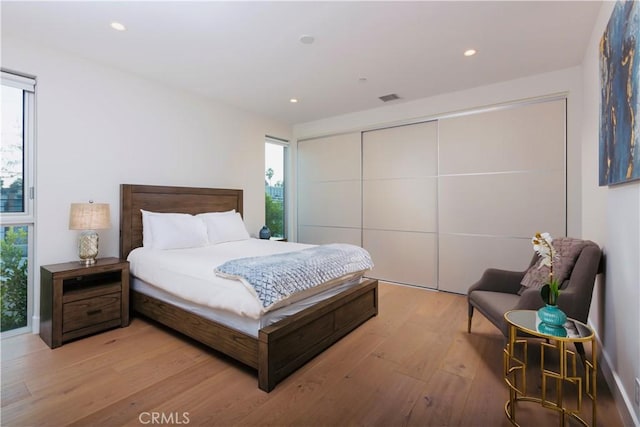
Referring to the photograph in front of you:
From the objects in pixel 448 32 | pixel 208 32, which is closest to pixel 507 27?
pixel 448 32

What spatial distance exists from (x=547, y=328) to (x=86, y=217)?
3.44 metres

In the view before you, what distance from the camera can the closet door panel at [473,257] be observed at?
3408mm

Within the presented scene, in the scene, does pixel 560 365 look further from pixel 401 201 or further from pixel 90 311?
pixel 90 311

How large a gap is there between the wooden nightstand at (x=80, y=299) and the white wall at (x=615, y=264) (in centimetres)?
358

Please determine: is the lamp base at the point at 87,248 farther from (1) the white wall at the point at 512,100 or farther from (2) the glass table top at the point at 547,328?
(1) the white wall at the point at 512,100

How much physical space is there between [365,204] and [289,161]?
165 cm

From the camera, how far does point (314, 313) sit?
2223 millimetres

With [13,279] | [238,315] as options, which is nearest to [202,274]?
[238,315]

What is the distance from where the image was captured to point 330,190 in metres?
4.95

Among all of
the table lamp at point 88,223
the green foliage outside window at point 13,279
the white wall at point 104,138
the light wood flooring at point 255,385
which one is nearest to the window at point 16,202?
the green foliage outside window at point 13,279

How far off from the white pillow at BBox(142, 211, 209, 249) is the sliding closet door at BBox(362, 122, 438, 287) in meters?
2.45

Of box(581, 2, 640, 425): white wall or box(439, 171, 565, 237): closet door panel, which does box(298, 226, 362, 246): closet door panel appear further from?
box(581, 2, 640, 425): white wall

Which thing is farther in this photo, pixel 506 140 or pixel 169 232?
pixel 506 140

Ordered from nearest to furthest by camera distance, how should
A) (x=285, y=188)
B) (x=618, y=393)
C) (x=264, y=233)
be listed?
(x=618, y=393) → (x=264, y=233) → (x=285, y=188)
